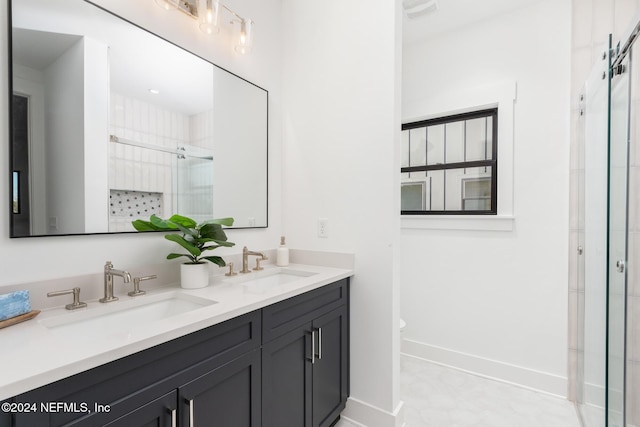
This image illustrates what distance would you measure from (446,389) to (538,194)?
1525 mm

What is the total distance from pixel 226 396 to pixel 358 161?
1.31 meters

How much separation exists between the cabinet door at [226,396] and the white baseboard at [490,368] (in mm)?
1857

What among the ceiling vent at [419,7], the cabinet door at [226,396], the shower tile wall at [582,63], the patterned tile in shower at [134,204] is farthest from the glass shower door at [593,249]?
the patterned tile in shower at [134,204]

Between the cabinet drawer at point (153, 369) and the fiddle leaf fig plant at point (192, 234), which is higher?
the fiddle leaf fig plant at point (192, 234)

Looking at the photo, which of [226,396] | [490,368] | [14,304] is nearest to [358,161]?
[226,396]

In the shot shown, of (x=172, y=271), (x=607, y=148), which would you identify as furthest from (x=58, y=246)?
(x=607, y=148)

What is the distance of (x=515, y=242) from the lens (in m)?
2.24

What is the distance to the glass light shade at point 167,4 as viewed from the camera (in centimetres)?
138

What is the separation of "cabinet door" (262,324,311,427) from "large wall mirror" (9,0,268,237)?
763 millimetres

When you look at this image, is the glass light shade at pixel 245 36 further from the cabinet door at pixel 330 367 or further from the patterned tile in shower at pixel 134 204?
the cabinet door at pixel 330 367

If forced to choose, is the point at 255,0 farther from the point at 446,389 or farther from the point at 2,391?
the point at 446,389

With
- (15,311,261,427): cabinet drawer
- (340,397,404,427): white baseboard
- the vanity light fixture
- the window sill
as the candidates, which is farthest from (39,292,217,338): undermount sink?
the window sill

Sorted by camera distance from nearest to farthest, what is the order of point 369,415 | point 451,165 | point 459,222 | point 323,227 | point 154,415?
point 154,415 < point 369,415 < point 323,227 < point 459,222 < point 451,165

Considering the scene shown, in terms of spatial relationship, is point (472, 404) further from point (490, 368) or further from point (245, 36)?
point (245, 36)
